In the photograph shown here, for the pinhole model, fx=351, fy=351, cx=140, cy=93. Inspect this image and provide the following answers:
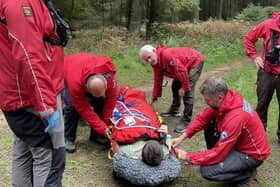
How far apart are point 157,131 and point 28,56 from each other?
2.13 m

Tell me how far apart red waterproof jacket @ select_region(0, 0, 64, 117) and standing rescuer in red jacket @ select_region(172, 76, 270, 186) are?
1533 millimetres

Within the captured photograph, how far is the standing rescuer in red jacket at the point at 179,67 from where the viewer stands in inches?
197

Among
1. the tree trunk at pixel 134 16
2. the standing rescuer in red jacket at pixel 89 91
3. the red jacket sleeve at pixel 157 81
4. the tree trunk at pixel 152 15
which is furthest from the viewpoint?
the tree trunk at pixel 152 15

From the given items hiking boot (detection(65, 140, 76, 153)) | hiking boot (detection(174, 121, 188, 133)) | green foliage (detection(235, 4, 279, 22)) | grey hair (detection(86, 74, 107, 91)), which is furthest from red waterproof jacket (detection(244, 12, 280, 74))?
green foliage (detection(235, 4, 279, 22))

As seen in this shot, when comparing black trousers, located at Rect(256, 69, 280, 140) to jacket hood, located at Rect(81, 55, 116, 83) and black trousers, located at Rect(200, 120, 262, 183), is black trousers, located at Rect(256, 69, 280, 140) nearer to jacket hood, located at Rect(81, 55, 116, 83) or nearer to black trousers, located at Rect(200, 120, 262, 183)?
black trousers, located at Rect(200, 120, 262, 183)

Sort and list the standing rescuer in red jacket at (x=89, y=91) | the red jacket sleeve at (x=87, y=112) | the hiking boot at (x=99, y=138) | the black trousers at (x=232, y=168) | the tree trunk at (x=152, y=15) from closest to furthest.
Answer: the black trousers at (x=232, y=168), the standing rescuer in red jacket at (x=89, y=91), the red jacket sleeve at (x=87, y=112), the hiking boot at (x=99, y=138), the tree trunk at (x=152, y=15)

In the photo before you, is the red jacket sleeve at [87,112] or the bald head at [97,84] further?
the red jacket sleeve at [87,112]

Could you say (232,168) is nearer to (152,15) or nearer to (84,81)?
(84,81)

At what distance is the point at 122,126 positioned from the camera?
4125 mm

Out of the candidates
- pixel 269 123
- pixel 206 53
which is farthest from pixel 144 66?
pixel 269 123

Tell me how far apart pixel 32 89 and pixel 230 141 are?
1.93 m

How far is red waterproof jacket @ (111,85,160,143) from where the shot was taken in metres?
3.89

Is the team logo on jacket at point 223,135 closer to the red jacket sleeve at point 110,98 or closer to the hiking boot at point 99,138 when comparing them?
the red jacket sleeve at point 110,98

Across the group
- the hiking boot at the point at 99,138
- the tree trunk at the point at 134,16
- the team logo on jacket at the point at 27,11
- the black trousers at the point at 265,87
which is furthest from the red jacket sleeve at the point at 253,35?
the tree trunk at the point at 134,16
